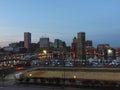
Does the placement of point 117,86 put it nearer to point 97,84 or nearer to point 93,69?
point 97,84

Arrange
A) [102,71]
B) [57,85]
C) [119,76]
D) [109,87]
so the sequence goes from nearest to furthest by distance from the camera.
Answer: [109,87]
[57,85]
[119,76]
[102,71]

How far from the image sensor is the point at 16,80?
94188 mm

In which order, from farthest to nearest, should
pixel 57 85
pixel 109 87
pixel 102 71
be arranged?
1. pixel 102 71
2. pixel 57 85
3. pixel 109 87

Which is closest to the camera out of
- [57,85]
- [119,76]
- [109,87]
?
[109,87]

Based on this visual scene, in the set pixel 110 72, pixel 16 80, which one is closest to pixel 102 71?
pixel 110 72

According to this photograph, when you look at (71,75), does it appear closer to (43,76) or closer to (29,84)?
(43,76)

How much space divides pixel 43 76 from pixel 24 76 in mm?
5614

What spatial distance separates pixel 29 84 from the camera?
3516 inches

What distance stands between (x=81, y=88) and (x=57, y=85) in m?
9.18

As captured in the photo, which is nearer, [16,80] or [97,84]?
[97,84]

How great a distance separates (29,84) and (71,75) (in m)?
14.7

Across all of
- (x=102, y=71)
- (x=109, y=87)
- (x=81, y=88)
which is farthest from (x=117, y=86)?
(x=102, y=71)

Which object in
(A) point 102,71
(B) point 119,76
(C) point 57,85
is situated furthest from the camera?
(A) point 102,71

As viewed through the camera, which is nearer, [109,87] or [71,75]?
[109,87]
